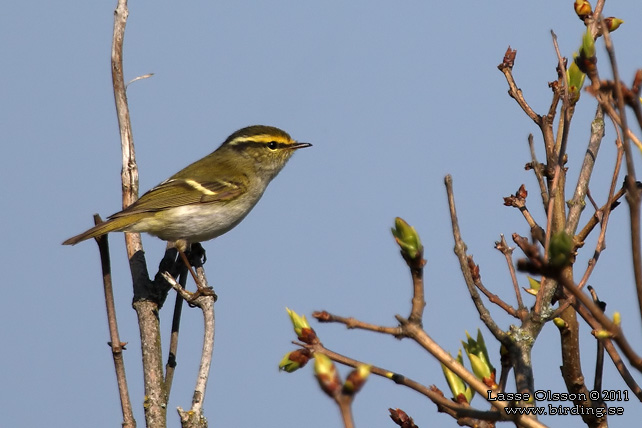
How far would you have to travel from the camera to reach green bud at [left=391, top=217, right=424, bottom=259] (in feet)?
6.20

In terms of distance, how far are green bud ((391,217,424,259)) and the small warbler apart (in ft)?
10.7

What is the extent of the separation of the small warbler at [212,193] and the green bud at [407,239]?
3.27 m

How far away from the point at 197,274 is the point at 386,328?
11.6 ft

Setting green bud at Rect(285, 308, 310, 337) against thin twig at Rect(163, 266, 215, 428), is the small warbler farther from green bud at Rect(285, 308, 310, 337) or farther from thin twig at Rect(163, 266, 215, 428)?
green bud at Rect(285, 308, 310, 337)

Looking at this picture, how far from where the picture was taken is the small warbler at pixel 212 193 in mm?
5770

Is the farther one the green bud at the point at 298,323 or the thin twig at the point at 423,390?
the green bud at the point at 298,323

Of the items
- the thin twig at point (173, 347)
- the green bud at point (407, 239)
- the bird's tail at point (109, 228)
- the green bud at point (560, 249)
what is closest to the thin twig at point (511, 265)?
the green bud at point (407, 239)

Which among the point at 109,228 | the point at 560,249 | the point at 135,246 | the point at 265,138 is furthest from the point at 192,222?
the point at 560,249

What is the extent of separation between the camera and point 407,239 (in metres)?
1.90

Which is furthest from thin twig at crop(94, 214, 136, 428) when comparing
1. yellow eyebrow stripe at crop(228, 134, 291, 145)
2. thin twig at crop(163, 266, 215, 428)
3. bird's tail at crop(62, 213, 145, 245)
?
yellow eyebrow stripe at crop(228, 134, 291, 145)

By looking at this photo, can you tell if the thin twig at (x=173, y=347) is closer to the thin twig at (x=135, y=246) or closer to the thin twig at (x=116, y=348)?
the thin twig at (x=135, y=246)

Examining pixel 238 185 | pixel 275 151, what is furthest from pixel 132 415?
pixel 275 151

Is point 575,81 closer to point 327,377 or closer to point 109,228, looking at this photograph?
point 327,377

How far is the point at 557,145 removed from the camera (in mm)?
2764
